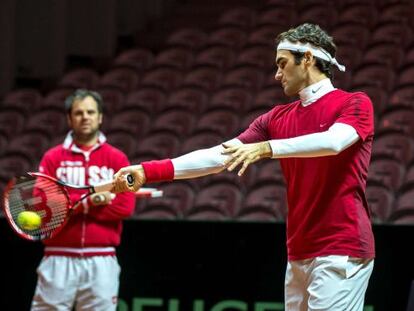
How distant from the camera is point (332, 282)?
4.36m

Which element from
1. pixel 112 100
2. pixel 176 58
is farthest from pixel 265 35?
pixel 112 100

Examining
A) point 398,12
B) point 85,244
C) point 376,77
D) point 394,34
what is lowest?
point 85,244

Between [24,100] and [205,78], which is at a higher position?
[205,78]

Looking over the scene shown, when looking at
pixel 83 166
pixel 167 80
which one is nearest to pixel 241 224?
pixel 83 166

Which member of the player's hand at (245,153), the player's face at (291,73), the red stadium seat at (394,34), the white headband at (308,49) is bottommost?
the player's hand at (245,153)

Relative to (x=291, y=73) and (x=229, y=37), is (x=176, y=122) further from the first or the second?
(x=291, y=73)

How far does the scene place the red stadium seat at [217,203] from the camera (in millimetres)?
9180

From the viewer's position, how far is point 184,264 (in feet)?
23.8

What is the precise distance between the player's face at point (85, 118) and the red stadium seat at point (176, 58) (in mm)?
5919

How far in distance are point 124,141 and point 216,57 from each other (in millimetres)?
2239

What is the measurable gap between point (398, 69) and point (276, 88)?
52.1 inches

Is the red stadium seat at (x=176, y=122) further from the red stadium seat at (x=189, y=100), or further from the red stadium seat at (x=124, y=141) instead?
the red stadium seat at (x=124, y=141)

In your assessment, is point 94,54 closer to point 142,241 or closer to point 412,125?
point 412,125

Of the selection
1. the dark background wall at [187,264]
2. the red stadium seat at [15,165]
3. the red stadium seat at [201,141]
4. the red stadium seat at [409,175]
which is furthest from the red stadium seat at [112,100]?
the dark background wall at [187,264]
